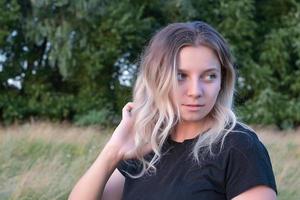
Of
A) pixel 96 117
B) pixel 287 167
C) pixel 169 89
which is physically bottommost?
pixel 96 117

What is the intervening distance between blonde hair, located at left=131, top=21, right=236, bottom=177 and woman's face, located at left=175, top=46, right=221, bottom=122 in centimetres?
2

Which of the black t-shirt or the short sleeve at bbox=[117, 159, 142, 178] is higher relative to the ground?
the black t-shirt

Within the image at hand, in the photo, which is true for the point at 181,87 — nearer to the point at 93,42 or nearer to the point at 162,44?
the point at 162,44

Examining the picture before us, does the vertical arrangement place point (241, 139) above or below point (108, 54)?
above

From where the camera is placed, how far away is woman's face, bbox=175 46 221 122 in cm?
213

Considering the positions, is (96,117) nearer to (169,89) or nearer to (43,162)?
(43,162)

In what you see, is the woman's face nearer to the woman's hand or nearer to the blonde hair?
the blonde hair

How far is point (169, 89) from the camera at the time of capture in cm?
219

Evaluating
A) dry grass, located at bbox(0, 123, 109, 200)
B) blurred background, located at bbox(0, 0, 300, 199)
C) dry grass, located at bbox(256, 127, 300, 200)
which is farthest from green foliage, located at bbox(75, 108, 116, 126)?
dry grass, located at bbox(256, 127, 300, 200)

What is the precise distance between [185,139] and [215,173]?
24 cm

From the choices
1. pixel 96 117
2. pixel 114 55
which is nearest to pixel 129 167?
pixel 96 117

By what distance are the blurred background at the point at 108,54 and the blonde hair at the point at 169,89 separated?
1332 centimetres

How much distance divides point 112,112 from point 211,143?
1562cm

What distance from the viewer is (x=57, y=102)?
1805 centimetres
